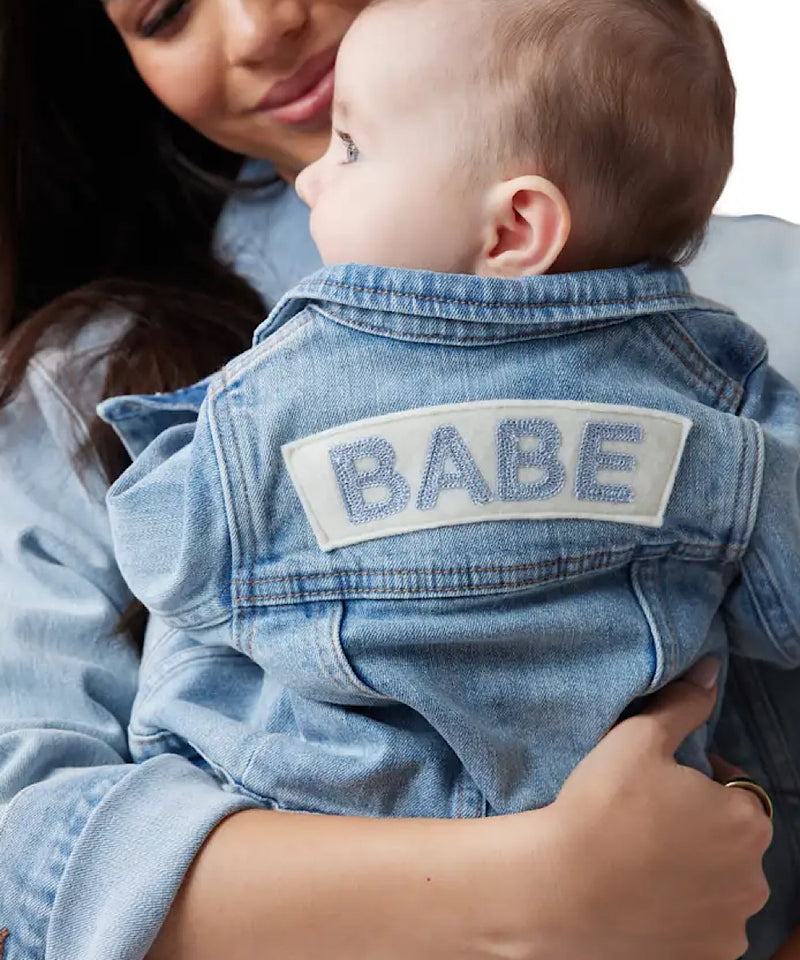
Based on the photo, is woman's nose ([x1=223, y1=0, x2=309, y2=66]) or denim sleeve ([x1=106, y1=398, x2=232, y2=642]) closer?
denim sleeve ([x1=106, y1=398, x2=232, y2=642])

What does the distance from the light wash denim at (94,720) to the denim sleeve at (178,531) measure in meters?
0.12

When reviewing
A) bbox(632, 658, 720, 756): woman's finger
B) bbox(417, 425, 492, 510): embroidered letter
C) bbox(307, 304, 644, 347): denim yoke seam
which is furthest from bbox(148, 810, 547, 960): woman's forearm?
bbox(307, 304, 644, 347): denim yoke seam

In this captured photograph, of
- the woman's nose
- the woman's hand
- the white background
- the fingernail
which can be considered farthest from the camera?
the white background

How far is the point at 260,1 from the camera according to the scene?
1.27 meters

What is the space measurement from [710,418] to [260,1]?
0.66 m

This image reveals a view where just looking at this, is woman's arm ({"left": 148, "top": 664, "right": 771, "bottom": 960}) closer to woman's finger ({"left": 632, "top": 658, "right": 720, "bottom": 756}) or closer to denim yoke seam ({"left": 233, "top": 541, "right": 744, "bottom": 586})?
woman's finger ({"left": 632, "top": 658, "right": 720, "bottom": 756})

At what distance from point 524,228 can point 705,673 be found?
1.33 ft

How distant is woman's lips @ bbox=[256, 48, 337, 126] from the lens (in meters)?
1.34

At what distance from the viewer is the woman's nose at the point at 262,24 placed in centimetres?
127

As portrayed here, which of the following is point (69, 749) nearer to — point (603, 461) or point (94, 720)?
point (94, 720)

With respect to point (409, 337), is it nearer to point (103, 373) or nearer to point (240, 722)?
point (240, 722)

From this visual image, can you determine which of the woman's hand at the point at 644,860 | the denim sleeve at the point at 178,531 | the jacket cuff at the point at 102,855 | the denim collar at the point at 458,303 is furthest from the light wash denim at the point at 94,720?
the denim collar at the point at 458,303

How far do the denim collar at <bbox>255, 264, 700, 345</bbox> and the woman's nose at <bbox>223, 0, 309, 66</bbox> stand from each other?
1.49 ft

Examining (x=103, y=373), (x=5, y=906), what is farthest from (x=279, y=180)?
(x=5, y=906)
